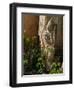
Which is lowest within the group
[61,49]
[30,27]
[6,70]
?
[6,70]

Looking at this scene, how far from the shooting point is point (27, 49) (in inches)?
73.7

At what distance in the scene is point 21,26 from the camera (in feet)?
6.05

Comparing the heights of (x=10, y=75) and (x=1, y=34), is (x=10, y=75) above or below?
below

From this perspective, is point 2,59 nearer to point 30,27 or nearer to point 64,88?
point 30,27

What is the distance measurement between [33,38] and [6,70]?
0.86 feet

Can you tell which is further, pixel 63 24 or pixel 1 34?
pixel 63 24

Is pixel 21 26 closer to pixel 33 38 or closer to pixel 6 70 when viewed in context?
pixel 33 38

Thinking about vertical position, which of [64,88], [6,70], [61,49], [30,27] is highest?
[30,27]

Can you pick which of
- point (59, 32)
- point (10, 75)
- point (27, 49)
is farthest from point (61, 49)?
point (10, 75)

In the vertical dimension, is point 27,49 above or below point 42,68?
above

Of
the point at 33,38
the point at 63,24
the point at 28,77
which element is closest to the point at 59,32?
the point at 63,24

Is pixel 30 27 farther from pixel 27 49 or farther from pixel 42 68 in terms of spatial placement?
pixel 42 68

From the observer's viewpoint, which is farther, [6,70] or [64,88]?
[64,88]

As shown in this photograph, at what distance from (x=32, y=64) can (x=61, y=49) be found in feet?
0.75
